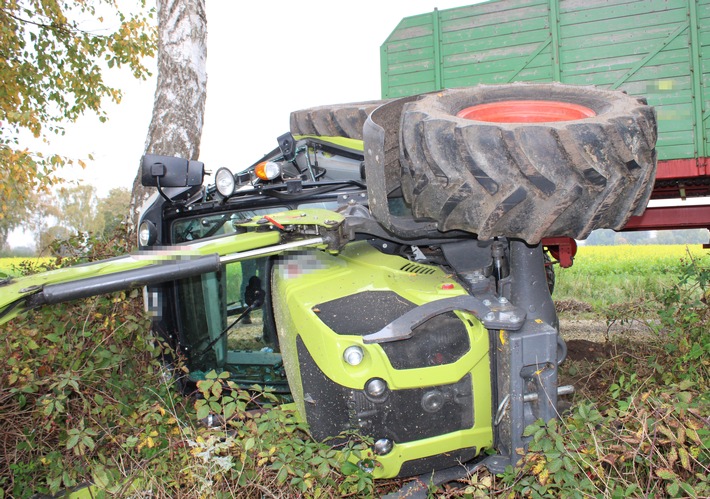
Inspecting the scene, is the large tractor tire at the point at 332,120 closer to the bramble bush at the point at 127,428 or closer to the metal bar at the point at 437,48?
the bramble bush at the point at 127,428

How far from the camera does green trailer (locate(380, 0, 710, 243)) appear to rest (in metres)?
5.88

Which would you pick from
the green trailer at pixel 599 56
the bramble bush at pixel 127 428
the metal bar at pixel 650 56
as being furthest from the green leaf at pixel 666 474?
the metal bar at pixel 650 56

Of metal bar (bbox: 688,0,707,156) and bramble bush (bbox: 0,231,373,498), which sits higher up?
metal bar (bbox: 688,0,707,156)

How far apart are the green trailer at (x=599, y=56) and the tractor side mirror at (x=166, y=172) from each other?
13.5 feet

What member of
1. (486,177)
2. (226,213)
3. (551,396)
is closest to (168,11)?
(226,213)

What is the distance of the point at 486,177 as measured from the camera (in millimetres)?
2279

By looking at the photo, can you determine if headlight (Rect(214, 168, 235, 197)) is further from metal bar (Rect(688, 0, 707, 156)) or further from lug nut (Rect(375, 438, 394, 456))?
metal bar (Rect(688, 0, 707, 156))

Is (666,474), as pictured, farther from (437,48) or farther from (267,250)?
(437,48)

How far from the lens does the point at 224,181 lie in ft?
11.6

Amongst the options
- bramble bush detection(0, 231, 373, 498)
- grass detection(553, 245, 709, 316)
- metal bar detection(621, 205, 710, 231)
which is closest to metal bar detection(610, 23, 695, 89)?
metal bar detection(621, 205, 710, 231)

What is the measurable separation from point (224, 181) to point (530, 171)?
6.37ft

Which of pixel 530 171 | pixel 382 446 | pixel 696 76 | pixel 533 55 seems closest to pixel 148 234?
pixel 382 446

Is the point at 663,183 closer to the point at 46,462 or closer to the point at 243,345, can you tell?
the point at 243,345

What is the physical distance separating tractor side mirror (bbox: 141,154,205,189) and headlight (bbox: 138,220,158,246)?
1.79 ft
